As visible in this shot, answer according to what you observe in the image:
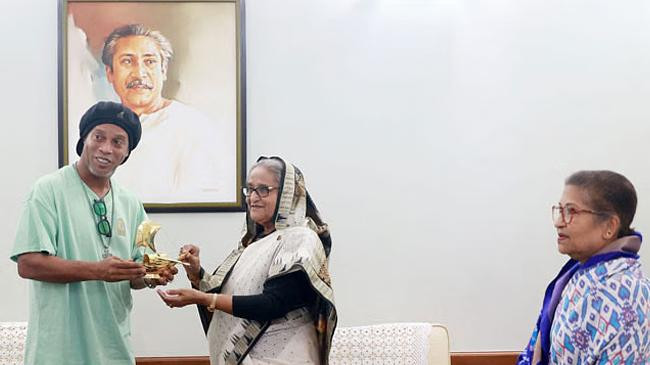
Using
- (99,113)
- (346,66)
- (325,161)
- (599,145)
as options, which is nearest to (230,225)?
(325,161)

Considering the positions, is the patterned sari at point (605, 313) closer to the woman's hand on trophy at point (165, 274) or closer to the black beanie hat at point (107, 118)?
the woman's hand on trophy at point (165, 274)

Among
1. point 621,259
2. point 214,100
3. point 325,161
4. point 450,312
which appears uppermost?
point 214,100

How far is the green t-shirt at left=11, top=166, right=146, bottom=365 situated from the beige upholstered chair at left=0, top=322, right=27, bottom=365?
103 cm

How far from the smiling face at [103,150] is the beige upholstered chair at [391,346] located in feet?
4.66

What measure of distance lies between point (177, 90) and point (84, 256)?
1.46 metres

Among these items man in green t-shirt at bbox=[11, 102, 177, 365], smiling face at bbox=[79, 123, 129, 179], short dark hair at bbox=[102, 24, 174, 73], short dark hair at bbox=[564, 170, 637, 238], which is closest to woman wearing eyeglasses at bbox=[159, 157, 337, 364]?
man in green t-shirt at bbox=[11, 102, 177, 365]

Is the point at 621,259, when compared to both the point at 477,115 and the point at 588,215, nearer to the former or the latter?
the point at 588,215

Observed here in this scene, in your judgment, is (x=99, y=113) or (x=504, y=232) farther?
(x=504, y=232)

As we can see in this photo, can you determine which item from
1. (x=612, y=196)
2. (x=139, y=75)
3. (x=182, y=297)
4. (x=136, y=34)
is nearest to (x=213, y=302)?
(x=182, y=297)

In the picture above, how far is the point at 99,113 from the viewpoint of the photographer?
2.68 meters

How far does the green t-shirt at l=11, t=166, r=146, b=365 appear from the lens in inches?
99.0

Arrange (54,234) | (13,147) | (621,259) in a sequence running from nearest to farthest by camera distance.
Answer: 1. (621,259)
2. (54,234)
3. (13,147)

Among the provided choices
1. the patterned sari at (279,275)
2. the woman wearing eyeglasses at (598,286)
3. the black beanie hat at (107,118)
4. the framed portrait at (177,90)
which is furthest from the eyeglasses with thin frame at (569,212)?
the framed portrait at (177,90)

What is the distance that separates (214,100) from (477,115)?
4.30 feet
